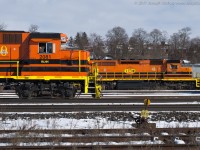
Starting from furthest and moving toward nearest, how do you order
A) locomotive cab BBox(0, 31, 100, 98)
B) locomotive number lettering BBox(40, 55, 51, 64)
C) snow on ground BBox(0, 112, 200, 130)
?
locomotive number lettering BBox(40, 55, 51, 64), locomotive cab BBox(0, 31, 100, 98), snow on ground BBox(0, 112, 200, 130)

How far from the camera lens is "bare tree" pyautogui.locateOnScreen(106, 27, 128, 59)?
10000 cm

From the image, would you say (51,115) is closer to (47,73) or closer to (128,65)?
(47,73)

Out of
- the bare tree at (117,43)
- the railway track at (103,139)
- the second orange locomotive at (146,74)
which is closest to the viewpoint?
the railway track at (103,139)

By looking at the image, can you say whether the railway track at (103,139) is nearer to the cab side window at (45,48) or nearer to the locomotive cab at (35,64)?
the locomotive cab at (35,64)

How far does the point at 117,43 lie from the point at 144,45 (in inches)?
566

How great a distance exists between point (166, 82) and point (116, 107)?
22703mm

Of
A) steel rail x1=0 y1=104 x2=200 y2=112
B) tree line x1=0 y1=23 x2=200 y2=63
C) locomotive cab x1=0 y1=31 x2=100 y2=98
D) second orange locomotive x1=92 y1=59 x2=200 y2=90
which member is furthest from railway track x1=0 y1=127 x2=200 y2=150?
tree line x1=0 y1=23 x2=200 y2=63

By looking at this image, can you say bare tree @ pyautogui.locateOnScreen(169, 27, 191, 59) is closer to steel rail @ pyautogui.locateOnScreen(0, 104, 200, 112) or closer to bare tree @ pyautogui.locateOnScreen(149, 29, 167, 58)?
bare tree @ pyautogui.locateOnScreen(149, 29, 167, 58)

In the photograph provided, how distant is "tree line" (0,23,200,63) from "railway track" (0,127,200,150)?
8321 centimetres

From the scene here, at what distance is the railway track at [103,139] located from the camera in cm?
816

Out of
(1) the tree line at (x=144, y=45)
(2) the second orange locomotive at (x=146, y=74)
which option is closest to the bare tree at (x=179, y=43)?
(1) the tree line at (x=144, y=45)

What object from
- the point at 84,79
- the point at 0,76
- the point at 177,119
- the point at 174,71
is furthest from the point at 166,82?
the point at 177,119

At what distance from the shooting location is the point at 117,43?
359 ft

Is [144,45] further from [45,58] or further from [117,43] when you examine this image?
[45,58]
